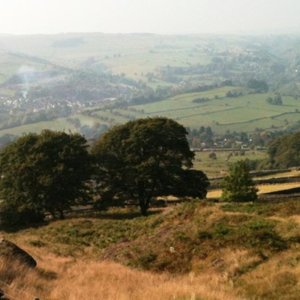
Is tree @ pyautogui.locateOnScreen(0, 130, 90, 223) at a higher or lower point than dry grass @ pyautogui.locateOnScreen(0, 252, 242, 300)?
lower

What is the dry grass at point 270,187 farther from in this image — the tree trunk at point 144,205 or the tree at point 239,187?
the tree trunk at point 144,205

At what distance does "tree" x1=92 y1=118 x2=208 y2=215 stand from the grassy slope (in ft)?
49.1

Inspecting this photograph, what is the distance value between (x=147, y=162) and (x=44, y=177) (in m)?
9.64

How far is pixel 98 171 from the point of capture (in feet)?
158

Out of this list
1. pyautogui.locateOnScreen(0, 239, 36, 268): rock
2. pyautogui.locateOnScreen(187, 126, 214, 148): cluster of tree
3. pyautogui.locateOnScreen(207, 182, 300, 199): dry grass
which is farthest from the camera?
pyautogui.locateOnScreen(187, 126, 214, 148): cluster of tree

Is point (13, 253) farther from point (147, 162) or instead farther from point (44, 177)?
point (44, 177)

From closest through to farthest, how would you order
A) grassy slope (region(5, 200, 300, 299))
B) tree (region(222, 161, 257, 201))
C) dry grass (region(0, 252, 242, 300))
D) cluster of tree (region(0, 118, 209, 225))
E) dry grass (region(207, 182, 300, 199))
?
dry grass (region(0, 252, 242, 300)), grassy slope (region(5, 200, 300, 299)), tree (region(222, 161, 257, 201)), cluster of tree (region(0, 118, 209, 225)), dry grass (region(207, 182, 300, 199))

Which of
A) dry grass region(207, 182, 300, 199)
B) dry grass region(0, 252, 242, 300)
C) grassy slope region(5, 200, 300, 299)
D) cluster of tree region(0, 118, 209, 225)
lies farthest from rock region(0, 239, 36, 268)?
dry grass region(207, 182, 300, 199)

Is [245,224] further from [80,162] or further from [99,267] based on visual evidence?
[80,162]

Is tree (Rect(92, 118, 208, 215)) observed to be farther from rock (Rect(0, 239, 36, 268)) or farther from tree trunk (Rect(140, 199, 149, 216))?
rock (Rect(0, 239, 36, 268))

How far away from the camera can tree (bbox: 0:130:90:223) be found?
45.2 meters

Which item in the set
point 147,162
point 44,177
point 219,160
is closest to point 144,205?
point 147,162

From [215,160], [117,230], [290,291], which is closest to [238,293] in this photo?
[290,291]

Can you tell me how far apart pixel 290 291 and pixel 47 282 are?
692 cm
